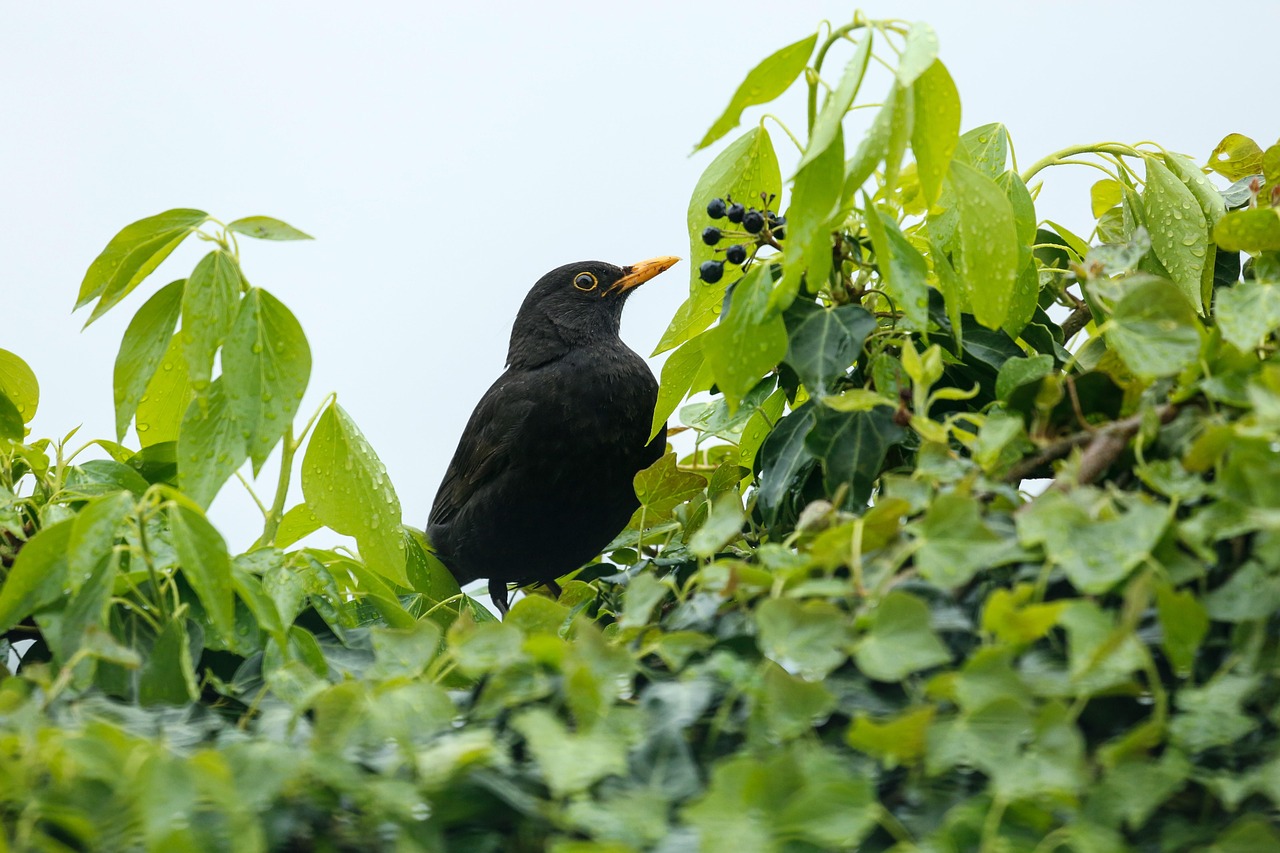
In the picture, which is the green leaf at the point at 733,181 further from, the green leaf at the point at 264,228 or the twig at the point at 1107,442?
the twig at the point at 1107,442

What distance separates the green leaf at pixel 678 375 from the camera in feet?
6.41

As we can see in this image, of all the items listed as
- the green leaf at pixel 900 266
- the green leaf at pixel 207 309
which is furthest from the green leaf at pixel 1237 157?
the green leaf at pixel 207 309

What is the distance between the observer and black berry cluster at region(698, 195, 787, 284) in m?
1.77

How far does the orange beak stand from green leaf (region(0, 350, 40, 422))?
2.22 metres

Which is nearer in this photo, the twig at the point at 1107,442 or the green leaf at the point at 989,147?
the twig at the point at 1107,442

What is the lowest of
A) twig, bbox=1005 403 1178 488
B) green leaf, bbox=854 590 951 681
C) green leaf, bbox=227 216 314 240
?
green leaf, bbox=854 590 951 681

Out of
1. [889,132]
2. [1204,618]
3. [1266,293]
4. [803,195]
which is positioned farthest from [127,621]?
[1266,293]

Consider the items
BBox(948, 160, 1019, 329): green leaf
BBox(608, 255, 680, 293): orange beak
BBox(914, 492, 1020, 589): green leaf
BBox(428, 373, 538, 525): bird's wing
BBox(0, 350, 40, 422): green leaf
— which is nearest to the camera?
BBox(914, 492, 1020, 589): green leaf

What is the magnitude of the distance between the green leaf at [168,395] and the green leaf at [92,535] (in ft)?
1.57

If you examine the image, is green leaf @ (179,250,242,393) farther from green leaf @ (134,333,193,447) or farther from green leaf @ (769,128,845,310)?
green leaf @ (769,128,845,310)

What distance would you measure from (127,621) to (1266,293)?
4.45 ft

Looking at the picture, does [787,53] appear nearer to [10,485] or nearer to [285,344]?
[285,344]

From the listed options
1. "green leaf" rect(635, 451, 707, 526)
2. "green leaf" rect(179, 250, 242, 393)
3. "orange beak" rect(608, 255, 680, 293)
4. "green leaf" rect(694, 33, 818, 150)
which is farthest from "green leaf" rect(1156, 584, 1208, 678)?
"orange beak" rect(608, 255, 680, 293)

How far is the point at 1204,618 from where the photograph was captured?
1.01 metres
